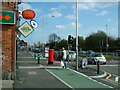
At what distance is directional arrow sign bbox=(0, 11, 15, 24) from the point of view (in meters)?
9.78

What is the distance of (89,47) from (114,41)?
34.3 feet

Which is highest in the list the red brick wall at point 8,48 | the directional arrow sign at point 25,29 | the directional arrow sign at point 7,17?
the directional arrow sign at point 7,17

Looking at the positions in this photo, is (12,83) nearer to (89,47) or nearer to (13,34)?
(13,34)

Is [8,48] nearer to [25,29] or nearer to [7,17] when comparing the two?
[25,29]

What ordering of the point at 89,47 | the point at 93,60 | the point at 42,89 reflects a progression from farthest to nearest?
the point at 89,47 → the point at 93,60 → the point at 42,89

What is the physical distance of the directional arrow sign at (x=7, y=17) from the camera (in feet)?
32.1

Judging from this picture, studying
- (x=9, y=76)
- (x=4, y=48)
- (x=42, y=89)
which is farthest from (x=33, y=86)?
(x=4, y=48)

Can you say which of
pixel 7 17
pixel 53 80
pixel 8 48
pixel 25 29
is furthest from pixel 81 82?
pixel 7 17

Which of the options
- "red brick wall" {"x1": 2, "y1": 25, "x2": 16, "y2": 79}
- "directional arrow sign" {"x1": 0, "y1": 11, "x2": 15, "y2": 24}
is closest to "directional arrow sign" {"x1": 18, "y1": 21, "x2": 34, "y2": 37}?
"red brick wall" {"x1": 2, "y1": 25, "x2": 16, "y2": 79}

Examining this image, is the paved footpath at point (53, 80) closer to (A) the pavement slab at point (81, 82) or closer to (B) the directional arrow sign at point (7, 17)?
(A) the pavement slab at point (81, 82)

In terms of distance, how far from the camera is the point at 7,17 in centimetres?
988

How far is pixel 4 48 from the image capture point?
33.1 feet

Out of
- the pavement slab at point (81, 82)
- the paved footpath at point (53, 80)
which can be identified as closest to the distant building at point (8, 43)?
the paved footpath at point (53, 80)

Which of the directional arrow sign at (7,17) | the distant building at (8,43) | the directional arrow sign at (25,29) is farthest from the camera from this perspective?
the directional arrow sign at (25,29)
